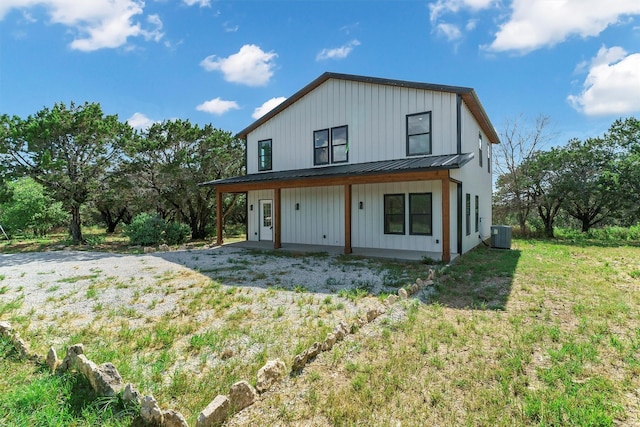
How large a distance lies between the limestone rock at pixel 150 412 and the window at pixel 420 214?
931 cm

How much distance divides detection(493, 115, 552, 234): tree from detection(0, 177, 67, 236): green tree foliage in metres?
22.8

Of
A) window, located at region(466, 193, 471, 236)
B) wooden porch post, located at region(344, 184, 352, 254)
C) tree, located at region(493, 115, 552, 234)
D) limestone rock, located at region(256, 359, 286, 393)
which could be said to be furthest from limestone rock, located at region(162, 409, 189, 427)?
tree, located at region(493, 115, 552, 234)

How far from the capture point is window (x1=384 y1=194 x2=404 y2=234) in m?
10.8

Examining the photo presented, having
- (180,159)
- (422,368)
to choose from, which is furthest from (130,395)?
(180,159)

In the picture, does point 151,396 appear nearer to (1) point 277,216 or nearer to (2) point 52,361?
(2) point 52,361

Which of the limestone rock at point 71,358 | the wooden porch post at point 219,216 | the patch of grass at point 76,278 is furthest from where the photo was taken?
the wooden porch post at point 219,216

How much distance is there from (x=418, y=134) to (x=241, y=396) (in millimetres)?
9803

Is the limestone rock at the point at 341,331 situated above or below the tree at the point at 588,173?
below

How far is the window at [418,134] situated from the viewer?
10.4 meters

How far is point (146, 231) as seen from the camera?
13703 mm

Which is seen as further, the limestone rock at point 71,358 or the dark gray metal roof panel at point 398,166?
the dark gray metal roof panel at point 398,166

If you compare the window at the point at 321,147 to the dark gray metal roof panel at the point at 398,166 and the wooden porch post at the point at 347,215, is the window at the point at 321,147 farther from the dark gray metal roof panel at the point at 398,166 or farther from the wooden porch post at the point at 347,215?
the wooden porch post at the point at 347,215

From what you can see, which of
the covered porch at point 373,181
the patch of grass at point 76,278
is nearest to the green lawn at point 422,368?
the patch of grass at point 76,278

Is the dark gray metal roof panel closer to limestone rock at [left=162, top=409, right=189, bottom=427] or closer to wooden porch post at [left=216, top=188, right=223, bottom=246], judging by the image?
wooden porch post at [left=216, top=188, right=223, bottom=246]
